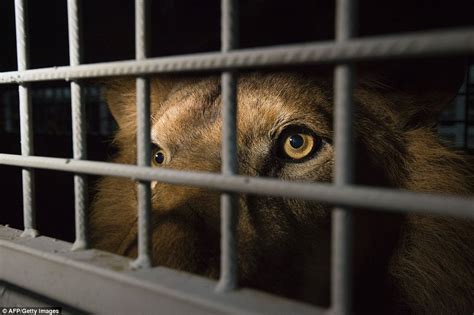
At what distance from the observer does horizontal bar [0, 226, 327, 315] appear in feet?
3.08

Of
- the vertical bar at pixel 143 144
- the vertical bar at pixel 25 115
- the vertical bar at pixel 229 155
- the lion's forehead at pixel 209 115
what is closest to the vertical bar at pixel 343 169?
the vertical bar at pixel 229 155

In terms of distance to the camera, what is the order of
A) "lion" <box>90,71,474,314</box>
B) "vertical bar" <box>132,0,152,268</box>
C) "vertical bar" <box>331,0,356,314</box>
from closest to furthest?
"vertical bar" <box>331,0,356,314</box> < "vertical bar" <box>132,0,152,268</box> < "lion" <box>90,71,474,314</box>

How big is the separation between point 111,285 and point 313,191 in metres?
0.62

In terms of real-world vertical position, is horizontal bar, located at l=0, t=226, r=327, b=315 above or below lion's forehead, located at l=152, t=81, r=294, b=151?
below

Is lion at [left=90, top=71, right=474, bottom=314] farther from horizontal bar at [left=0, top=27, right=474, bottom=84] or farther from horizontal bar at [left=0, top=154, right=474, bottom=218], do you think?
horizontal bar at [left=0, top=27, right=474, bottom=84]

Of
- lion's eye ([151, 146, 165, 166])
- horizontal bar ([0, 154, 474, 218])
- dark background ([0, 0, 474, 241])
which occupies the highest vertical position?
dark background ([0, 0, 474, 241])

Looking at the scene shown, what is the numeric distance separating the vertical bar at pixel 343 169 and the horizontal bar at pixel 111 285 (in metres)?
0.08

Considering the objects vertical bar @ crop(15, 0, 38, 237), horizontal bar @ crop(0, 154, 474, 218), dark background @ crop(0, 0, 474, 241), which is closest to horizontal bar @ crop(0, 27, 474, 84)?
horizontal bar @ crop(0, 154, 474, 218)

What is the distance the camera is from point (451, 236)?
2.34 metres

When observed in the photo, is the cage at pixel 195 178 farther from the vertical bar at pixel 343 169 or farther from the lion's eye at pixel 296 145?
the lion's eye at pixel 296 145

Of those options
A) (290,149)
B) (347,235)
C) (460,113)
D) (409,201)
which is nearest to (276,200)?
(290,149)

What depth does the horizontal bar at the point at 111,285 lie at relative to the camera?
3.08 feet

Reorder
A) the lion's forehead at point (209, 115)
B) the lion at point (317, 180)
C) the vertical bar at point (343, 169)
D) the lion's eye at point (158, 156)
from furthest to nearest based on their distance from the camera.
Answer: the lion's eye at point (158, 156) → the lion's forehead at point (209, 115) → the lion at point (317, 180) → the vertical bar at point (343, 169)

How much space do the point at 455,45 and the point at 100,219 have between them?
313 centimetres
